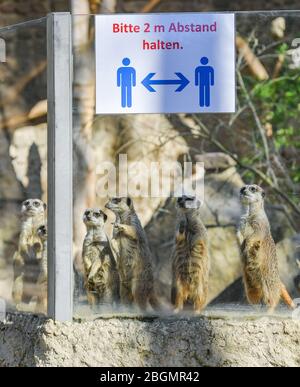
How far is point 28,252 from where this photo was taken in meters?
5.78

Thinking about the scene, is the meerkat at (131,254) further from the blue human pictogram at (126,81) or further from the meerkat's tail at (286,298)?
the meerkat's tail at (286,298)

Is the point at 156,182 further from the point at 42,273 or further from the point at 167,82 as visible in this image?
the point at 42,273

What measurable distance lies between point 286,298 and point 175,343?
574 mm

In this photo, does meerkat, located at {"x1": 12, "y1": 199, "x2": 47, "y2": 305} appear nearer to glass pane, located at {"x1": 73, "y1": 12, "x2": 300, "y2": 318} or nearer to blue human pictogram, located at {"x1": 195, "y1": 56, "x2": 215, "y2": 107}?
glass pane, located at {"x1": 73, "y1": 12, "x2": 300, "y2": 318}

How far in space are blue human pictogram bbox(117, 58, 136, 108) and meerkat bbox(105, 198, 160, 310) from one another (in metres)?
0.48

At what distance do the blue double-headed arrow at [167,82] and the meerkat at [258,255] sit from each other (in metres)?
0.58

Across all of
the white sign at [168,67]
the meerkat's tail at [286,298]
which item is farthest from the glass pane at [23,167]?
the meerkat's tail at [286,298]

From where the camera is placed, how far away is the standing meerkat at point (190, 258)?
18.2 ft

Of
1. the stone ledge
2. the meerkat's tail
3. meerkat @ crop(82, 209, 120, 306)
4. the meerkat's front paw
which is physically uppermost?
the meerkat's front paw

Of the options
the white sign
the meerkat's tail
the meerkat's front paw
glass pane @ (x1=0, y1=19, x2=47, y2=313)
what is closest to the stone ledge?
the meerkat's tail

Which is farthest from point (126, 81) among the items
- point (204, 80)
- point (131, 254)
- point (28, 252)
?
point (28, 252)

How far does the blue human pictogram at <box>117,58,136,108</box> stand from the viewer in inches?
221

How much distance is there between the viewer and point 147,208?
558 centimetres

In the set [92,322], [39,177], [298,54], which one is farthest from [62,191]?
[298,54]
